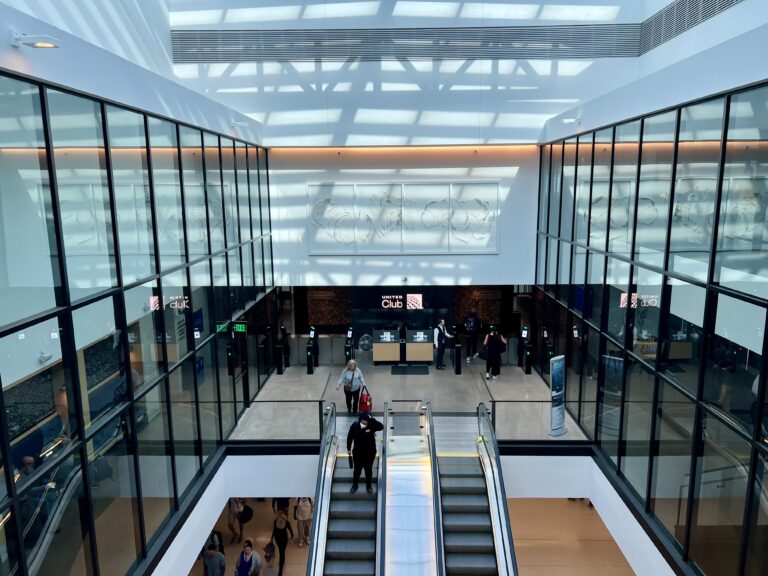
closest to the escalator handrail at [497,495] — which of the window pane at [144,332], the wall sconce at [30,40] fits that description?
the window pane at [144,332]

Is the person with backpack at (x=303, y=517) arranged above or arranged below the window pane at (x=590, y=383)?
below

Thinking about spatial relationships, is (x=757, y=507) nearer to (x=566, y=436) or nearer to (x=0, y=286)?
(x=566, y=436)

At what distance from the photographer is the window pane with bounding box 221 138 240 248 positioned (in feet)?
38.0

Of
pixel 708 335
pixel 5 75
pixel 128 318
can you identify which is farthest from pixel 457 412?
pixel 5 75

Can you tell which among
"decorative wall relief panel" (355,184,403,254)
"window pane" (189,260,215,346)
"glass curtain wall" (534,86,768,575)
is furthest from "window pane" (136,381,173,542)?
"decorative wall relief panel" (355,184,403,254)

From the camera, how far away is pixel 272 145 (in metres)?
14.6

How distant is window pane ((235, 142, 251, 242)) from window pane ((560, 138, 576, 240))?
713cm

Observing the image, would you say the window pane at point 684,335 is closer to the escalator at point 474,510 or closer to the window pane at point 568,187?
the escalator at point 474,510

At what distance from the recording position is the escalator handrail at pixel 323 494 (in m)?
8.95

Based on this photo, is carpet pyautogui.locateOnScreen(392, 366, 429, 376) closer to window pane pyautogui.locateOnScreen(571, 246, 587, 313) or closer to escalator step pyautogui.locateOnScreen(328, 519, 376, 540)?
window pane pyautogui.locateOnScreen(571, 246, 587, 313)

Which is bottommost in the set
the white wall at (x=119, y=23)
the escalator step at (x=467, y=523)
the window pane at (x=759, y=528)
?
the escalator step at (x=467, y=523)

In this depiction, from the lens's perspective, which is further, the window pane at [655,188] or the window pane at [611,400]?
the window pane at [611,400]

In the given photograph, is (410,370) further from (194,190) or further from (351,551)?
(194,190)

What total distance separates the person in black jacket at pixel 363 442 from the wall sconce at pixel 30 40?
7.02 metres
